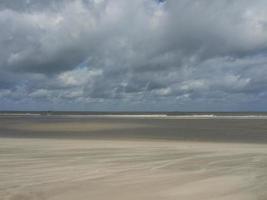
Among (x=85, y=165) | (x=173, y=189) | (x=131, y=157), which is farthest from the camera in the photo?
(x=131, y=157)

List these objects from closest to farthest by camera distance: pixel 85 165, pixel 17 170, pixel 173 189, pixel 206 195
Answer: pixel 206 195, pixel 173 189, pixel 17 170, pixel 85 165

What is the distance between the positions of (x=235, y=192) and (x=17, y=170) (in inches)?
289

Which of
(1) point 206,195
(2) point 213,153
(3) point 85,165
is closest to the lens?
(1) point 206,195

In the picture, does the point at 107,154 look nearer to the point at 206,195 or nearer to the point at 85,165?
the point at 85,165

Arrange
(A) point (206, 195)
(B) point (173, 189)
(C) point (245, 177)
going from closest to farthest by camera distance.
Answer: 1. (A) point (206, 195)
2. (B) point (173, 189)
3. (C) point (245, 177)

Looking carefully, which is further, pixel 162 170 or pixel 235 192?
pixel 162 170

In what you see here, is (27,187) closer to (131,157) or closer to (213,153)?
(131,157)

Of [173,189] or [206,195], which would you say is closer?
[206,195]

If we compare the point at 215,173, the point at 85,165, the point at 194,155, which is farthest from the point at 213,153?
the point at 85,165

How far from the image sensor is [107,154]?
17812mm

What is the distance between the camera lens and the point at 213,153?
18.3 metres

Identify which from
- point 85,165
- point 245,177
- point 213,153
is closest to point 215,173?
point 245,177

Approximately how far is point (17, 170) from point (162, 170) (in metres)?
4.98

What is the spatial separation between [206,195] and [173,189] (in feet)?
3.26
